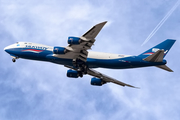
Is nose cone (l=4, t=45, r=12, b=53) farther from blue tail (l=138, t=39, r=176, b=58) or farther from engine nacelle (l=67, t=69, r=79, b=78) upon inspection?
blue tail (l=138, t=39, r=176, b=58)

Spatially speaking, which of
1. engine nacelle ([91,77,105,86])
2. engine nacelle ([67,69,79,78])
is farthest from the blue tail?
engine nacelle ([67,69,79,78])

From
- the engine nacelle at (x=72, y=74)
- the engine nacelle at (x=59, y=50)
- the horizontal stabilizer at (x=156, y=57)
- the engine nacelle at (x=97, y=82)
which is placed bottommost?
the engine nacelle at (x=97, y=82)

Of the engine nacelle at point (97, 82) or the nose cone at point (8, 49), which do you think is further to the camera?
the engine nacelle at point (97, 82)

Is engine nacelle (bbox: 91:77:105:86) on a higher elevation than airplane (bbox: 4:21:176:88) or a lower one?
lower

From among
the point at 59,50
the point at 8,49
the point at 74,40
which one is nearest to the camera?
the point at 74,40

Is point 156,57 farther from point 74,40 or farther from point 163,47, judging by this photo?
point 74,40

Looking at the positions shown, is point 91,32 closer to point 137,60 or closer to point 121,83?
point 137,60

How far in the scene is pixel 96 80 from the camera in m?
71.8

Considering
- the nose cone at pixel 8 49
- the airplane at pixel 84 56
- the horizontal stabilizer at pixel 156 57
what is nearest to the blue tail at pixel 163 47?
the airplane at pixel 84 56

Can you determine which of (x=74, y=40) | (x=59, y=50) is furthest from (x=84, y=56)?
(x=74, y=40)

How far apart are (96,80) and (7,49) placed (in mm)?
21114

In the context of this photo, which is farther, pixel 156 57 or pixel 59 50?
pixel 59 50

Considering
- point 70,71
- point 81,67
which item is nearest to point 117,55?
point 81,67

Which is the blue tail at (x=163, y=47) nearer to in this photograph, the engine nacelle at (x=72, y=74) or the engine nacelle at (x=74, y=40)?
the engine nacelle at (x=72, y=74)
